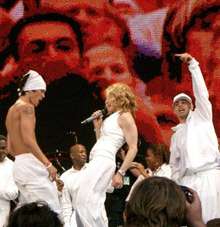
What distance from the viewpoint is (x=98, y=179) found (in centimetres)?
675

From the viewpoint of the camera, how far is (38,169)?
21.4 ft

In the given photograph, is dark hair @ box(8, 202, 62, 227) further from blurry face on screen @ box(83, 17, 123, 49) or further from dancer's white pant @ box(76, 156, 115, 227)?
blurry face on screen @ box(83, 17, 123, 49)

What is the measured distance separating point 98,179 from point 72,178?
1586mm

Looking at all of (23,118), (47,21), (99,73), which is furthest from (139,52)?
(23,118)

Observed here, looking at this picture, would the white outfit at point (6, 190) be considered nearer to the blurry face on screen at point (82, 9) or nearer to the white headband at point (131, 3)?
the blurry face on screen at point (82, 9)

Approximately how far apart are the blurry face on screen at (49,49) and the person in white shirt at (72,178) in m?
1.10

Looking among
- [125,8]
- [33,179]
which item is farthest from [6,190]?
[125,8]

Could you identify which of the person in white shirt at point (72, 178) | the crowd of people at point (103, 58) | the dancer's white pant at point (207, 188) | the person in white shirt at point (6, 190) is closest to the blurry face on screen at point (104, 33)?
the crowd of people at point (103, 58)

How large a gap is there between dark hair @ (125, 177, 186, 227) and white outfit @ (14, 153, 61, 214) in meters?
3.68

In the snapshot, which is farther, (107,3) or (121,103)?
(107,3)

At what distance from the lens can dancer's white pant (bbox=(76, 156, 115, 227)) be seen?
6688 mm

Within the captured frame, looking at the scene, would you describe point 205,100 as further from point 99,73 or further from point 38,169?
point 99,73

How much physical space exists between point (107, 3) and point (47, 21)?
0.76m

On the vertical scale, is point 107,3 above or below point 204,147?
above
